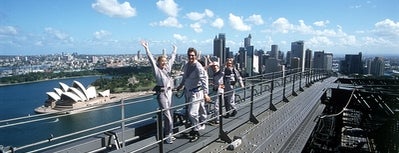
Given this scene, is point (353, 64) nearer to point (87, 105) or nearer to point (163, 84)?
point (163, 84)

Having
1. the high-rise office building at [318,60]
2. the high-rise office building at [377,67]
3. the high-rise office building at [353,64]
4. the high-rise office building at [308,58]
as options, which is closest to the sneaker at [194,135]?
the high-rise office building at [308,58]

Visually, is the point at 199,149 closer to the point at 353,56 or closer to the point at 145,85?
the point at 353,56

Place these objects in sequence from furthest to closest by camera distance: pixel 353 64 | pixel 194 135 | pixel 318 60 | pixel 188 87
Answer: pixel 353 64, pixel 318 60, pixel 188 87, pixel 194 135

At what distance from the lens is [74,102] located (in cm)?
5172

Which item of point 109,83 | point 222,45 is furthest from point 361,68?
point 109,83

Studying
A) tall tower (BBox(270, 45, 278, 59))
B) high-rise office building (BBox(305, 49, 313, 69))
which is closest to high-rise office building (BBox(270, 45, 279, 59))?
tall tower (BBox(270, 45, 278, 59))

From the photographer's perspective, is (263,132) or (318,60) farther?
(318,60)

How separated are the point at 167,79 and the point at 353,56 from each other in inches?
1306

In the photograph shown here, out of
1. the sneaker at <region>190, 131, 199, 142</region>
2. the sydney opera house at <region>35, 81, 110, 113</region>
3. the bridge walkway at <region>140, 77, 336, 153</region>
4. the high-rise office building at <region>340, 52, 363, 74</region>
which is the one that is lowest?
the sydney opera house at <region>35, 81, 110, 113</region>

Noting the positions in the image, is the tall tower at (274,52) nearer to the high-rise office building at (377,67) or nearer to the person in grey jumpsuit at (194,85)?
the high-rise office building at (377,67)

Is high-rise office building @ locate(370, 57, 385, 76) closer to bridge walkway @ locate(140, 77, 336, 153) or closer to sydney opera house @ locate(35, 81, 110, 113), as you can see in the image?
bridge walkway @ locate(140, 77, 336, 153)

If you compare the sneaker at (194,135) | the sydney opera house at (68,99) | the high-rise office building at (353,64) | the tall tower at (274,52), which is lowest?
the sydney opera house at (68,99)

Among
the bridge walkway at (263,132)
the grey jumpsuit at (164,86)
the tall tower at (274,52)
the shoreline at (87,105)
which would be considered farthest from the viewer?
the tall tower at (274,52)

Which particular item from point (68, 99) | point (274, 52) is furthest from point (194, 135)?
point (274, 52)
